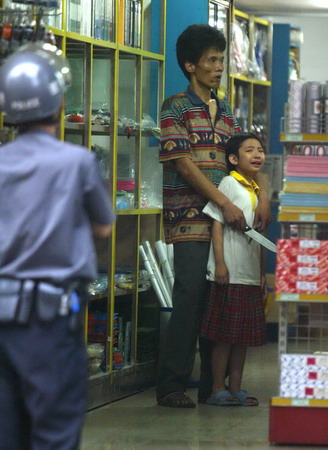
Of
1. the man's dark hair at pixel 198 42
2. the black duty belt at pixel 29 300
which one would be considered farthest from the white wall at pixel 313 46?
the black duty belt at pixel 29 300

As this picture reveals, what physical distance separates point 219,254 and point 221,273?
3.8 inches

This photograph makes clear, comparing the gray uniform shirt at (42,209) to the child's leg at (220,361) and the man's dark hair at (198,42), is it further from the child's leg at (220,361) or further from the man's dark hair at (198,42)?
the man's dark hair at (198,42)

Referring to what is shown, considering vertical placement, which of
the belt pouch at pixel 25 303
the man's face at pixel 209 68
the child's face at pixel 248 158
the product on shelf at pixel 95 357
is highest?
the man's face at pixel 209 68

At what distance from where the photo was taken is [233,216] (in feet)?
16.4

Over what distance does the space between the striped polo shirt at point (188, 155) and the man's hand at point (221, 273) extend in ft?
0.60

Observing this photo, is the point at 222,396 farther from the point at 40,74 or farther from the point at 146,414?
the point at 40,74

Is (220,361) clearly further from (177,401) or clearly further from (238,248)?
(238,248)

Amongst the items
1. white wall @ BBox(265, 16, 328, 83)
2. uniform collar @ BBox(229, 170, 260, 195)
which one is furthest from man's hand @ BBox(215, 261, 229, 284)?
white wall @ BBox(265, 16, 328, 83)

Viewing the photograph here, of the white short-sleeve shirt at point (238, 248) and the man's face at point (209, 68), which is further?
the man's face at point (209, 68)

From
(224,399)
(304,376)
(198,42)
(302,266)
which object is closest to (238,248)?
(224,399)

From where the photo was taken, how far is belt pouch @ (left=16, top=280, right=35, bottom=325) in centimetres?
254

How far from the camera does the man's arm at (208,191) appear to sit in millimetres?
4992

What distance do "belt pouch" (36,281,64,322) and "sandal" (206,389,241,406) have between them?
108 inches

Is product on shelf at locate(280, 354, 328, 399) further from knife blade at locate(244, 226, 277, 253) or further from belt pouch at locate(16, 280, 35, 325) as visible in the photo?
belt pouch at locate(16, 280, 35, 325)
